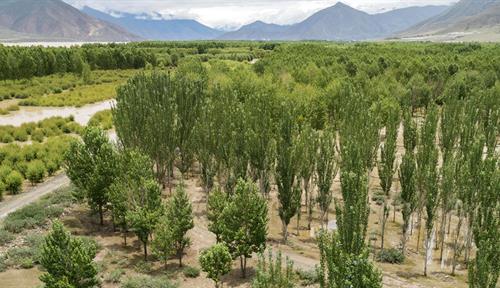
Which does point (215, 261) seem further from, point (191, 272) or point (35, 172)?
point (35, 172)

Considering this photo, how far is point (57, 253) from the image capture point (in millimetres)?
21203

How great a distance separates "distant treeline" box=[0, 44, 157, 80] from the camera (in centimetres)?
10269

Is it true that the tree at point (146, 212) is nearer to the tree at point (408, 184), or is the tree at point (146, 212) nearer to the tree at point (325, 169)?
the tree at point (325, 169)

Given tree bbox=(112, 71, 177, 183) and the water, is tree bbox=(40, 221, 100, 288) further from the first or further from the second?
the water

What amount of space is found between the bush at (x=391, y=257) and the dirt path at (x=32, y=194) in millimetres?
27582

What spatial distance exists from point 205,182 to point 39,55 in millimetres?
92434

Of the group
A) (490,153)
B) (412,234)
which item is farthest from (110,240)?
(490,153)

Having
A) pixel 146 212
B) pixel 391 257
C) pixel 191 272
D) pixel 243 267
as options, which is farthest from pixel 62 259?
pixel 391 257

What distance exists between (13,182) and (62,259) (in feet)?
68.0

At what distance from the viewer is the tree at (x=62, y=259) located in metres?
21.1

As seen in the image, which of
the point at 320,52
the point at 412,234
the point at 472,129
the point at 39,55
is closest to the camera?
the point at 412,234

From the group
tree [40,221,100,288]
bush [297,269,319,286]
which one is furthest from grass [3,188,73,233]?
bush [297,269,319,286]

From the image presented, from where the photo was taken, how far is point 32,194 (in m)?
39.0

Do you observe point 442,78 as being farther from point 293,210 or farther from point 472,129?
point 293,210
